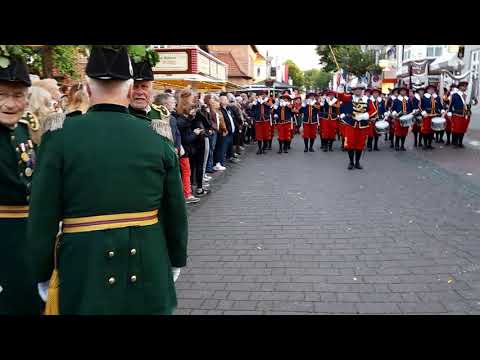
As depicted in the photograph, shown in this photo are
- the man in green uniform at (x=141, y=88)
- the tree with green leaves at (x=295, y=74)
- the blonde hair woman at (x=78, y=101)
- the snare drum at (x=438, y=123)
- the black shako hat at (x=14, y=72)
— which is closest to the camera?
the black shako hat at (x=14, y=72)

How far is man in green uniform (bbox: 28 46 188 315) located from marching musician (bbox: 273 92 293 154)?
14.7 meters

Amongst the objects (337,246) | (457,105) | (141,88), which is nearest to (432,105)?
(457,105)

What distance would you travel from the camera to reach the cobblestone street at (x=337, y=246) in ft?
14.4

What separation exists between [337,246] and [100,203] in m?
4.24

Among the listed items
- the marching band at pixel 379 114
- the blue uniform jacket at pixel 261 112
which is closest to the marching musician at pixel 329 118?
the marching band at pixel 379 114

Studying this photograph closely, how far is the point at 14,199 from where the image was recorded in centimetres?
284

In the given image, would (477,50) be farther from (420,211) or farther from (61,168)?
(61,168)

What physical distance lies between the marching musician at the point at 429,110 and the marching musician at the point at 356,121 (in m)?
3.90

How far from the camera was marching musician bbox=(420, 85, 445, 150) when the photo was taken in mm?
15508

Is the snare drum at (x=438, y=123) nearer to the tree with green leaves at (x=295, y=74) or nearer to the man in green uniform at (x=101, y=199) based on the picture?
the man in green uniform at (x=101, y=199)

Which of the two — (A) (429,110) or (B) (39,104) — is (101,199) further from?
(A) (429,110)

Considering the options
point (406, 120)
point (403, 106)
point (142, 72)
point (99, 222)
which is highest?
point (142, 72)

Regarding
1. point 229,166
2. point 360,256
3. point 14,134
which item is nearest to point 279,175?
point 229,166
